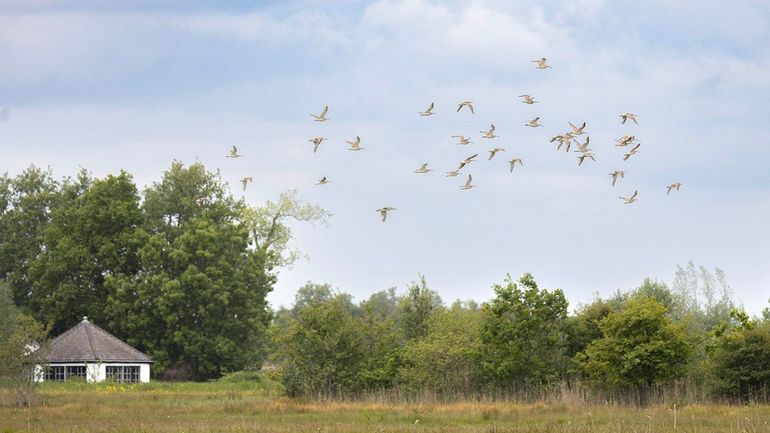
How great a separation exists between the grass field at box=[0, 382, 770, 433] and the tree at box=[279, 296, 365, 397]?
64.3 inches

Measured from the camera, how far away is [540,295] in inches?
1994

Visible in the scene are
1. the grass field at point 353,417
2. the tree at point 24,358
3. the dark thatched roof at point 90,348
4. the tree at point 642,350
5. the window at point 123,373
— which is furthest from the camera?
the window at point 123,373

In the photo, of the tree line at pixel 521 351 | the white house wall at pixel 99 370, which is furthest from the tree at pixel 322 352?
the white house wall at pixel 99 370

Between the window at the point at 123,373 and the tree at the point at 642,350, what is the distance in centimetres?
4011

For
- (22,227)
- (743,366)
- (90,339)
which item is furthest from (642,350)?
(22,227)

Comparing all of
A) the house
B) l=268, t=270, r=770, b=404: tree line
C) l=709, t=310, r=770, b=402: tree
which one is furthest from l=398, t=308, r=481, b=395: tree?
the house

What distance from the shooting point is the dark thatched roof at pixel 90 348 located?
7475 centimetres

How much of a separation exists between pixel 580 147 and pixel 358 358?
62.6 feet

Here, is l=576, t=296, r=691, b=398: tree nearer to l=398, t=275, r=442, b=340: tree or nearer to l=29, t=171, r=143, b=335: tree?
l=398, t=275, r=442, b=340: tree

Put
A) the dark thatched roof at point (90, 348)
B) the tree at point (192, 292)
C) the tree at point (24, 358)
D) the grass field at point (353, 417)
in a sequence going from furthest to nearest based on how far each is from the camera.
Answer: the tree at point (192, 292) < the dark thatched roof at point (90, 348) < the tree at point (24, 358) < the grass field at point (353, 417)

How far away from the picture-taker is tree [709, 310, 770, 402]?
44.5 metres

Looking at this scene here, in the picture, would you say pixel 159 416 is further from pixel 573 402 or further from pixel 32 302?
pixel 32 302

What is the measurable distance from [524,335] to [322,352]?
10080 mm

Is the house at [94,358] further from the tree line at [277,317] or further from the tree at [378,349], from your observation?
the tree at [378,349]
